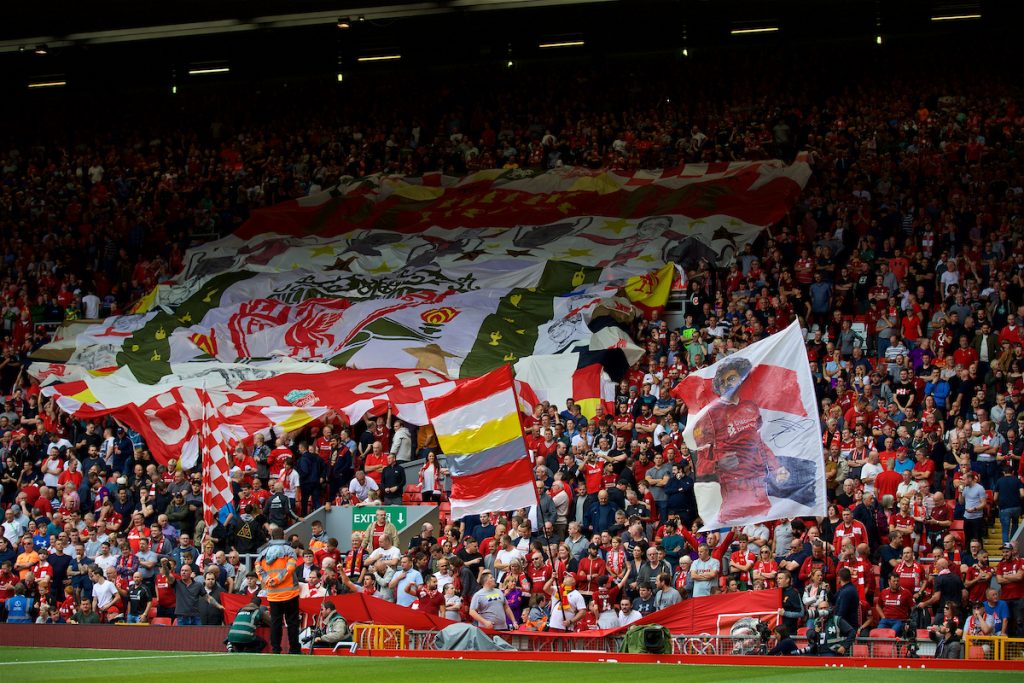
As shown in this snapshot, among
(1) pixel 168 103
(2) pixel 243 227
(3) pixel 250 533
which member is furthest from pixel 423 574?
(1) pixel 168 103

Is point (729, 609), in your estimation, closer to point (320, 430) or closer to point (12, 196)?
point (320, 430)

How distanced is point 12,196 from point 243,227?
325 inches

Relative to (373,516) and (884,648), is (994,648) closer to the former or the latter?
(884,648)

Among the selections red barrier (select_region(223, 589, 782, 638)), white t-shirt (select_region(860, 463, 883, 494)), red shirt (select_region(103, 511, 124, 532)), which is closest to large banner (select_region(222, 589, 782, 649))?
red barrier (select_region(223, 589, 782, 638))

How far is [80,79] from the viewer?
143ft

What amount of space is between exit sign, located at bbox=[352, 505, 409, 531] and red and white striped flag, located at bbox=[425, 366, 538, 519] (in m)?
2.03

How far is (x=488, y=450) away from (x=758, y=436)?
4.62 m

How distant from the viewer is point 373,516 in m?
22.7

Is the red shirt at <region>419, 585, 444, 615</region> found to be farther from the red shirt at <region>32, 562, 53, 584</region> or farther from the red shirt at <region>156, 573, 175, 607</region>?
the red shirt at <region>32, 562, 53, 584</region>

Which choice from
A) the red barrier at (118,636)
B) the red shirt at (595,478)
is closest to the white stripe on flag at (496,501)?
the red shirt at (595,478)

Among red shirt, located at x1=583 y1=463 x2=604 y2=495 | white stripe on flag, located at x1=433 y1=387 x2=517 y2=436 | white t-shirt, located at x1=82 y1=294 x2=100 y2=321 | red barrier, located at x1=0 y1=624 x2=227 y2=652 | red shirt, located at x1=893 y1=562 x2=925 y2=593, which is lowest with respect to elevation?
red barrier, located at x1=0 y1=624 x2=227 y2=652

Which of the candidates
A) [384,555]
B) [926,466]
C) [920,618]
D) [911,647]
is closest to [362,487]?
[384,555]

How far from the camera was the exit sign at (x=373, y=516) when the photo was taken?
22.4m

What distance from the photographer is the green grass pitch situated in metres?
12.5
